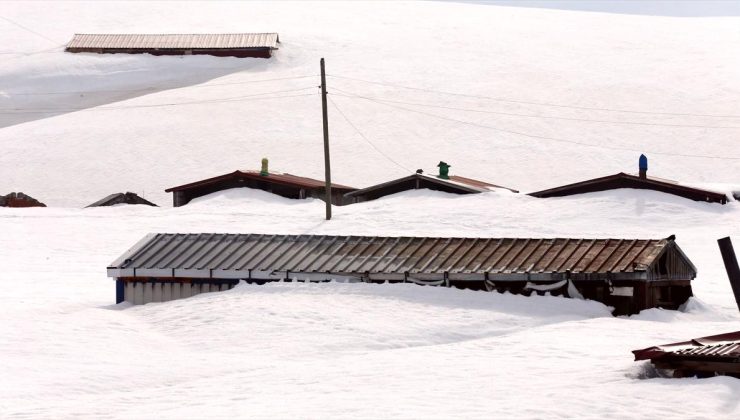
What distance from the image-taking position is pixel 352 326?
25172 mm

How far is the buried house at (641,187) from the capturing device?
48.4 m

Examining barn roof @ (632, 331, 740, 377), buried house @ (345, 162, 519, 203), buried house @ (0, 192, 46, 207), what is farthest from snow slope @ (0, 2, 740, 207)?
barn roof @ (632, 331, 740, 377)

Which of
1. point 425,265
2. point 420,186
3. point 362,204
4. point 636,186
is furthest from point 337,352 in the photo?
point 420,186

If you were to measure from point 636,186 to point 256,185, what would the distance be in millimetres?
17749

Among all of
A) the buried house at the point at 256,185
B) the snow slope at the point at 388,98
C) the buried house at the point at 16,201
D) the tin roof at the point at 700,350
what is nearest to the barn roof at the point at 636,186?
the buried house at the point at 256,185

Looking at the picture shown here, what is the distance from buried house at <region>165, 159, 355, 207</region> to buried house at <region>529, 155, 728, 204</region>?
11133 mm

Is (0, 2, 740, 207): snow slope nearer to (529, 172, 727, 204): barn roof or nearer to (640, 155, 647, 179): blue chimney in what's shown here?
(529, 172, 727, 204): barn roof

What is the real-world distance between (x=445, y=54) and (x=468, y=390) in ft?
259

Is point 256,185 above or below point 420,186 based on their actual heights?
above

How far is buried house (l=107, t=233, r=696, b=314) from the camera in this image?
89.9ft

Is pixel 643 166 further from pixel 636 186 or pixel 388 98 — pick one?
pixel 388 98

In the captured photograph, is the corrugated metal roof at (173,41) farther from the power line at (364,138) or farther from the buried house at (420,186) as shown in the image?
the buried house at (420,186)

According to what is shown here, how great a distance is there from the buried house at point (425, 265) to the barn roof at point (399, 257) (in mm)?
25

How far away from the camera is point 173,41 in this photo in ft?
327
